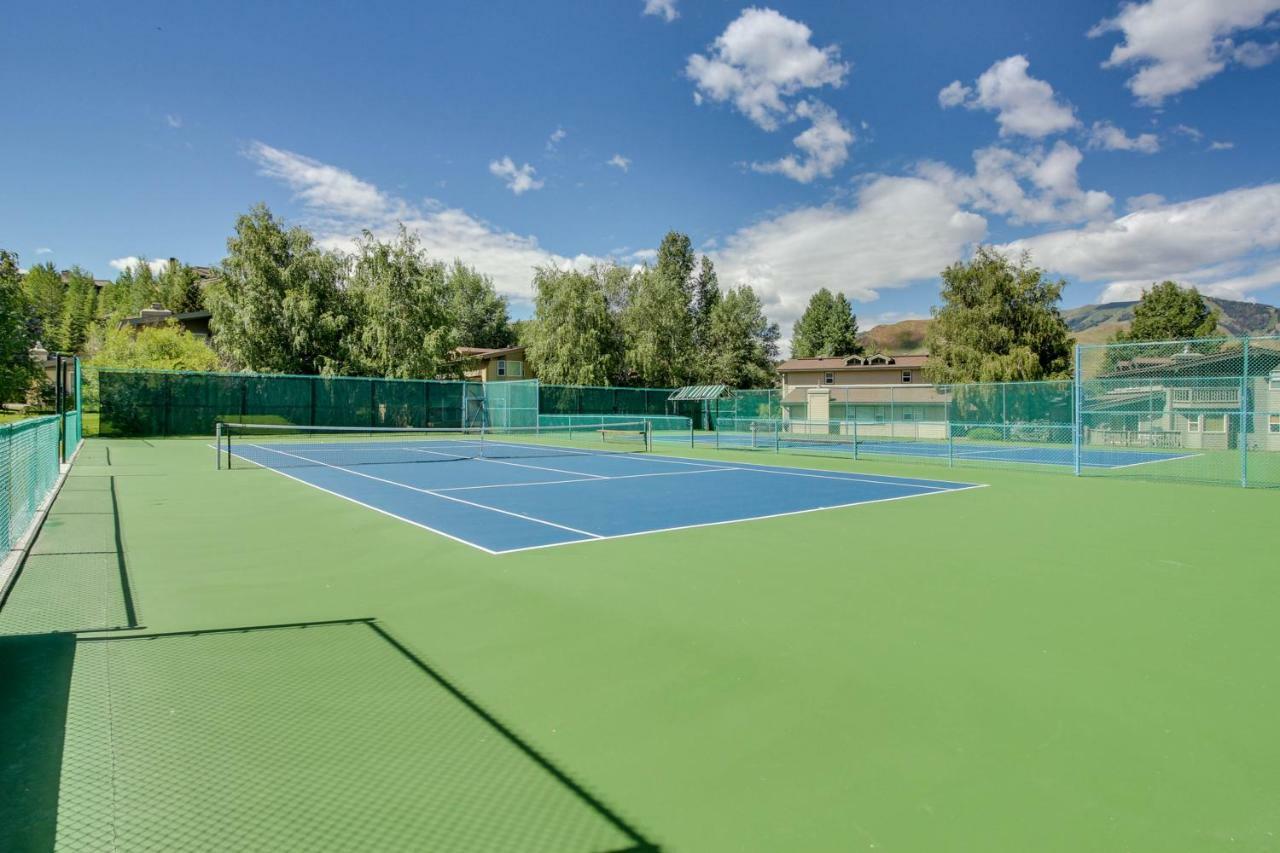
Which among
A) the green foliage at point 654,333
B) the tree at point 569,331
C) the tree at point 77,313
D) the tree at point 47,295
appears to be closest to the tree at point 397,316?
the tree at point 569,331

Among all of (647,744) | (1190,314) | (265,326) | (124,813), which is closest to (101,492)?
(124,813)

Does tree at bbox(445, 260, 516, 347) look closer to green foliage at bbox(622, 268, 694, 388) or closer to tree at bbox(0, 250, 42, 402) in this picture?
green foliage at bbox(622, 268, 694, 388)

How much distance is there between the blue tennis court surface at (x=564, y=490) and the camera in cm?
910

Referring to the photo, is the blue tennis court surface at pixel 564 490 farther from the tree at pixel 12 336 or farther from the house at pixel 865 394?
Result: the tree at pixel 12 336

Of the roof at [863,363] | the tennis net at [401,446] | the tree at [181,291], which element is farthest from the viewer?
the tree at [181,291]

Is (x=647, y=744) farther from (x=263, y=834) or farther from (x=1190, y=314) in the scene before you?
(x=1190, y=314)

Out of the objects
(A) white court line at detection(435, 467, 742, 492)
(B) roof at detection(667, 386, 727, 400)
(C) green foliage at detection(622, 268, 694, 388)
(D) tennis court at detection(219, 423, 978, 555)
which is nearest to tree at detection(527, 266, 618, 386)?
(C) green foliage at detection(622, 268, 694, 388)

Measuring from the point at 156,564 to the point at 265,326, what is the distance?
112 ft

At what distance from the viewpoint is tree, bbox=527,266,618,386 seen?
45031mm

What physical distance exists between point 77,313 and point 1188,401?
106789 mm

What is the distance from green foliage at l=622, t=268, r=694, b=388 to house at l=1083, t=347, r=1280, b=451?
93.7 ft

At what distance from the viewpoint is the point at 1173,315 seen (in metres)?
56.2

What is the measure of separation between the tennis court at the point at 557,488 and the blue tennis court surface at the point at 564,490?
2 cm

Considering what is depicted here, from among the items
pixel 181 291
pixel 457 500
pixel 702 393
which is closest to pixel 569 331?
A: pixel 702 393
